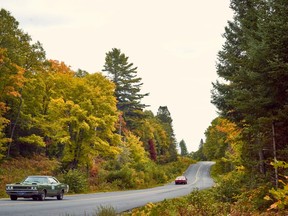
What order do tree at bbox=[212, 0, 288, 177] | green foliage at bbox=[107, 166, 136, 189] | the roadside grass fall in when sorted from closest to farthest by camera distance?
1. tree at bbox=[212, 0, 288, 177]
2. the roadside grass
3. green foliage at bbox=[107, 166, 136, 189]

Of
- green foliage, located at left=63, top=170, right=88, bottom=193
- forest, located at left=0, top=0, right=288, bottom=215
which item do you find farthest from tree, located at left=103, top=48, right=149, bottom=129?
green foliage, located at left=63, top=170, right=88, bottom=193

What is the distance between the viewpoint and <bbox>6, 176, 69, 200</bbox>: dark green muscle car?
20.9 m

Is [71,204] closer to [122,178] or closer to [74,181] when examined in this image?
[74,181]

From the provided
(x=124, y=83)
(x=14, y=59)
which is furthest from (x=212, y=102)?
(x=124, y=83)

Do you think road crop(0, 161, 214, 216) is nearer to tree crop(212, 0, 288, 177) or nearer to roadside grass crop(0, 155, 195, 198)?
tree crop(212, 0, 288, 177)

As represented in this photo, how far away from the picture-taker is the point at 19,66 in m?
36.0

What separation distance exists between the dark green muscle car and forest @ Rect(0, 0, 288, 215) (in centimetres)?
748

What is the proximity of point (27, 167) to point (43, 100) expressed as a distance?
881 cm

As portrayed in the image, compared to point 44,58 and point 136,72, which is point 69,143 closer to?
point 44,58

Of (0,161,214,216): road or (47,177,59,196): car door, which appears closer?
(0,161,214,216): road

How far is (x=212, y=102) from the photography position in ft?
89.9

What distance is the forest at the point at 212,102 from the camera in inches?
557

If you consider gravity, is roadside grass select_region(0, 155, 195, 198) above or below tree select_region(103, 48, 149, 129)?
below

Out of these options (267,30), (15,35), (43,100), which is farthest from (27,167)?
(267,30)
